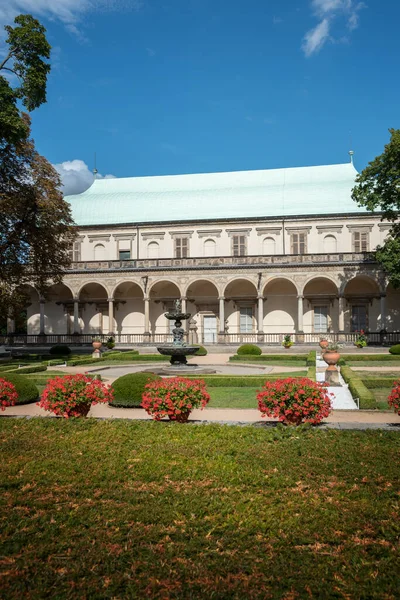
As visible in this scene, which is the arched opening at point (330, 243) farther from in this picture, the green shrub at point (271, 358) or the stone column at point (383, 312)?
the green shrub at point (271, 358)

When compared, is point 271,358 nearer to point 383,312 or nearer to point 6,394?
point 383,312

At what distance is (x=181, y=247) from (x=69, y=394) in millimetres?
32423

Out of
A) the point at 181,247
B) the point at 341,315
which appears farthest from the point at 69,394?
the point at 181,247

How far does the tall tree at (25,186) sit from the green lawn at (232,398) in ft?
41.9

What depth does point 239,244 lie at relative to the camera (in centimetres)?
4222

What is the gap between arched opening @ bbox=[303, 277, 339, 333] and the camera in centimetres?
3972

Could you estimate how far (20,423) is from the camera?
35.7 ft

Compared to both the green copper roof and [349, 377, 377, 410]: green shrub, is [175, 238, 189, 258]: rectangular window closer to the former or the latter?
the green copper roof

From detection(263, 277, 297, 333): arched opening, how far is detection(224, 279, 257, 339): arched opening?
3.50ft

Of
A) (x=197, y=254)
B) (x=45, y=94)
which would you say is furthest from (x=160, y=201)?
(x=45, y=94)

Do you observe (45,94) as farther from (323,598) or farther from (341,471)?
(323,598)

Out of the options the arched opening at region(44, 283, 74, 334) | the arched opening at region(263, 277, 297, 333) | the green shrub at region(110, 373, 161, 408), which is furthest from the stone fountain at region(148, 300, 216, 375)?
the arched opening at region(44, 283, 74, 334)

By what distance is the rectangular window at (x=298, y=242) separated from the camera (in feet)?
135

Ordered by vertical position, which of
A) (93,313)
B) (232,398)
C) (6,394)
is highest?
(93,313)
